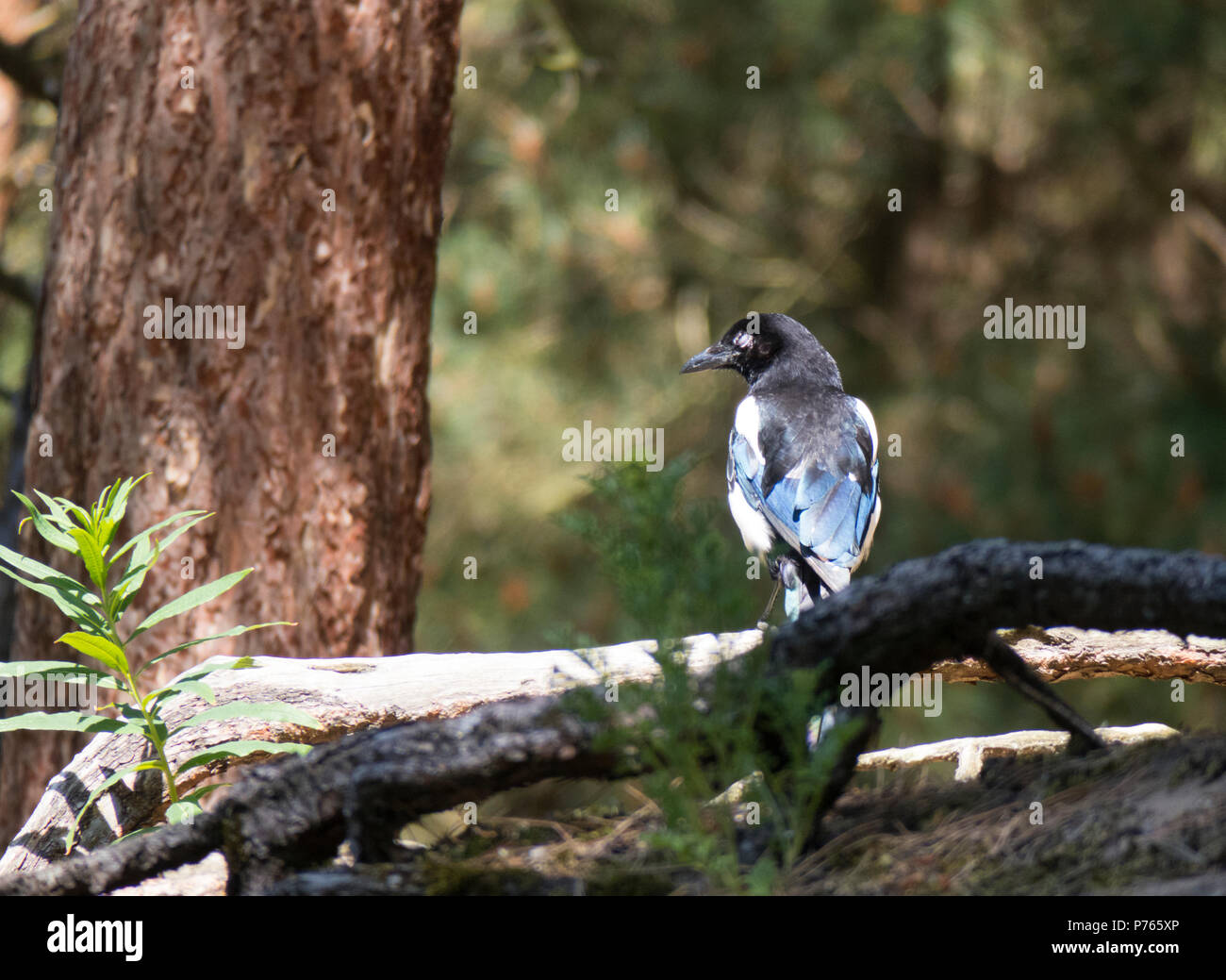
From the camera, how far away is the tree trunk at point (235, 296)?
3061 millimetres

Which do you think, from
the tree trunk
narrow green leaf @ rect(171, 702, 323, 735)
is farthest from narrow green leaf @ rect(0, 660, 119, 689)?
the tree trunk

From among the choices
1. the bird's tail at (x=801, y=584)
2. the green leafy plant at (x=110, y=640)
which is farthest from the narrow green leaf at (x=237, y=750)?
the bird's tail at (x=801, y=584)

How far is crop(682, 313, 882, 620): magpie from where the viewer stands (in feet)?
11.6

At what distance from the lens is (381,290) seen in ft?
10.7

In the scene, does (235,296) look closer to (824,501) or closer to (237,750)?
(237,750)

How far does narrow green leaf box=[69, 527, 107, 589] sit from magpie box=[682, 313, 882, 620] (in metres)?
1.92

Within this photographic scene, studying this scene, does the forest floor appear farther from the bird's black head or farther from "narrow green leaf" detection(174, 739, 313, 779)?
the bird's black head

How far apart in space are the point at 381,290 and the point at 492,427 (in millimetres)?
3309

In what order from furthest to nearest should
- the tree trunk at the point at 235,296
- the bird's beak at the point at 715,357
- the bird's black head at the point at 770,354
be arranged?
the bird's beak at the point at 715,357 < the bird's black head at the point at 770,354 < the tree trunk at the point at 235,296

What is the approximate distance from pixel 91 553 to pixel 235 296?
1286mm

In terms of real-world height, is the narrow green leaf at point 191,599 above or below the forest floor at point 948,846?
above

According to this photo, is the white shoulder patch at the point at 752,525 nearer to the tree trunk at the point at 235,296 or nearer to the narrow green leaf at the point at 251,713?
the tree trunk at the point at 235,296
